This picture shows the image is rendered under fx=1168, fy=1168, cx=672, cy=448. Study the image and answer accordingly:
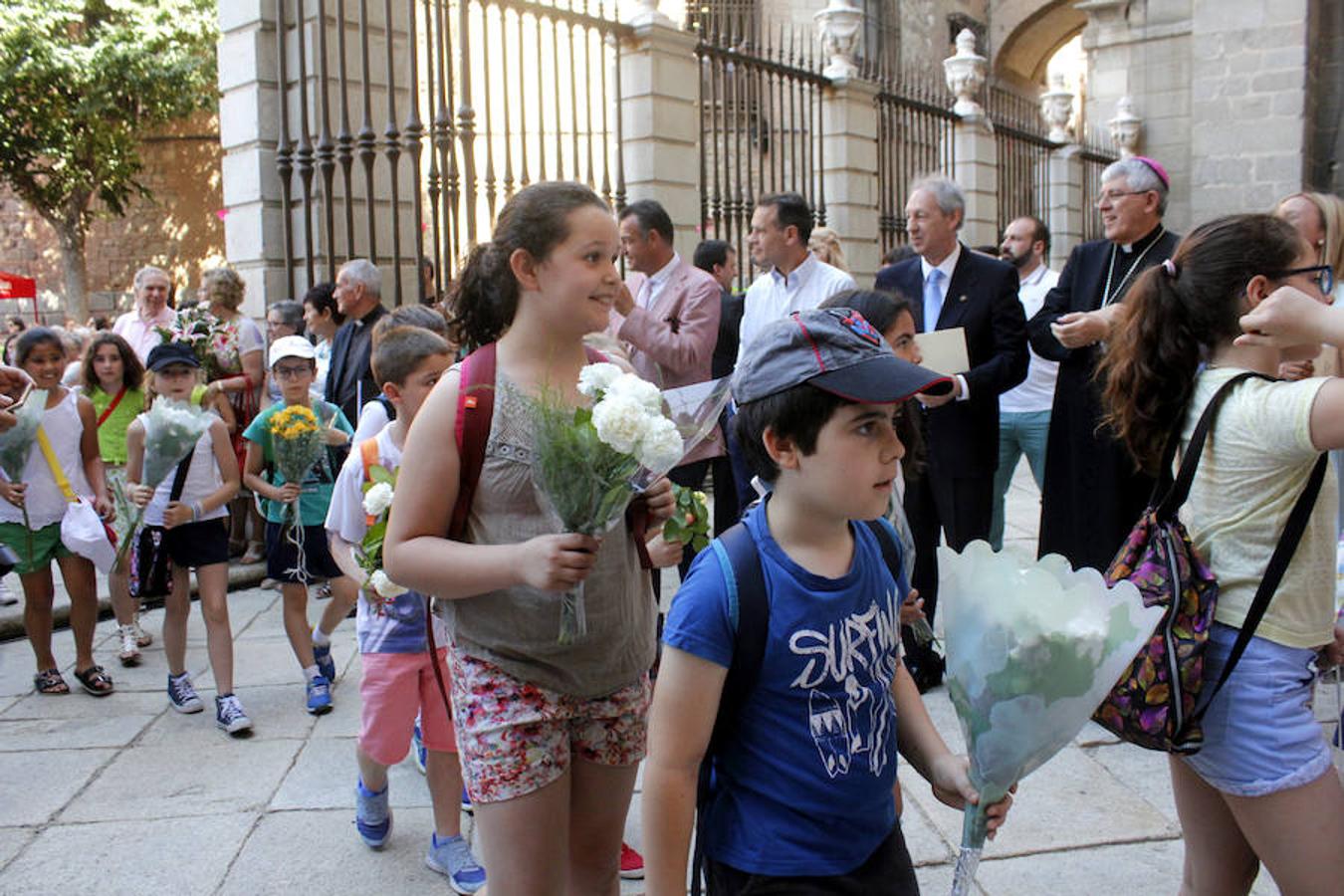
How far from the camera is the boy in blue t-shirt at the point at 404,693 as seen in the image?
3568 mm

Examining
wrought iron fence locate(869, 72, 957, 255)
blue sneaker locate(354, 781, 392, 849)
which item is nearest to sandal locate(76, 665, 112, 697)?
blue sneaker locate(354, 781, 392, 849)

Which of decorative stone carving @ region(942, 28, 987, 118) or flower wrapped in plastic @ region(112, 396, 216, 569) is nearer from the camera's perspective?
flower wrapped in plastic @ region(112, 396, 216, 569)

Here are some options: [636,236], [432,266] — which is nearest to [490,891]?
[636,236]

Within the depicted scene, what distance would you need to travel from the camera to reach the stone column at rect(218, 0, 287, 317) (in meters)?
8.82

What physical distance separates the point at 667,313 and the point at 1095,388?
189cm

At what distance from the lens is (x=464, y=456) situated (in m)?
2.29

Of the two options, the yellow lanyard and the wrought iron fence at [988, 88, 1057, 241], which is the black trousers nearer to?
the yellow lanyard

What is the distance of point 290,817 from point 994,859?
2.39 meters

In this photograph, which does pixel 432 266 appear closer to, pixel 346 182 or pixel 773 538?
pixel 346 182

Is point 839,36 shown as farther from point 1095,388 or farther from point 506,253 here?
point 506,253

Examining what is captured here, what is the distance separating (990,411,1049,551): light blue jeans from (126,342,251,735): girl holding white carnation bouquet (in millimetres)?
3842

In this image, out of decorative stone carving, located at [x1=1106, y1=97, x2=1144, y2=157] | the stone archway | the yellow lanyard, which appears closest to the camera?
the yellow lanyard

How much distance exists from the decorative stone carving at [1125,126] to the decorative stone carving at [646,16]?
12120mm

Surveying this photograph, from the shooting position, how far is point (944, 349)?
4660mm
